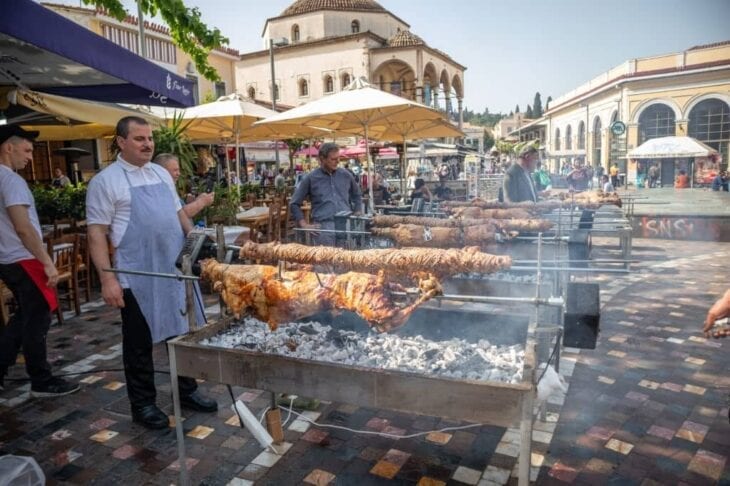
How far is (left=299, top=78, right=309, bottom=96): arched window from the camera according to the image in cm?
4252

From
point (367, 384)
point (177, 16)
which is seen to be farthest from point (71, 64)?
point (367, 384)

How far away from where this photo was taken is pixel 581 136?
45.7m

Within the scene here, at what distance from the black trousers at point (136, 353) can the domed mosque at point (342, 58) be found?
37.2m

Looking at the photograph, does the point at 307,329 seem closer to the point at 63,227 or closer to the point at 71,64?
the point at 71,64

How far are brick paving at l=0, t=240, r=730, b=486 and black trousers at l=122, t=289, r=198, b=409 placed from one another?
9.7 inches

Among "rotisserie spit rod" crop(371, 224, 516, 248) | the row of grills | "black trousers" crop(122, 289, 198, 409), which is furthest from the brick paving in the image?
"rotisserie spit rod" crop(371, 224, 516, 248)

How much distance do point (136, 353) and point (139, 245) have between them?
754mm

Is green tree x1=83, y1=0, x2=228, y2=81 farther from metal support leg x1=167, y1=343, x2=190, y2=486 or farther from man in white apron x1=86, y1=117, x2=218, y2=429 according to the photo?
metal support leg x1=167, y1=343, x2=190, y2=486

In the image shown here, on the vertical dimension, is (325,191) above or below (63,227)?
above

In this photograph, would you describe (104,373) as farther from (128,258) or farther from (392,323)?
(392,323)

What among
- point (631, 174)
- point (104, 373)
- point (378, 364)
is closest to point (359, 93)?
point (104, 373)

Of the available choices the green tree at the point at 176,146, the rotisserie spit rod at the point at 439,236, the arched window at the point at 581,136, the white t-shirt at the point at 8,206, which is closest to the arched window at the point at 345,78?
the arched window at the point at 581,136

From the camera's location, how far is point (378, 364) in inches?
107

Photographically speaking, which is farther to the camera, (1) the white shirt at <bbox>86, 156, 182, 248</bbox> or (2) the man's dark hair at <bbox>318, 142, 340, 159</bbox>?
(2) the man's dark hair at <bbox>318, 142, 340, 159</bbox>
